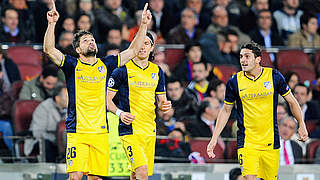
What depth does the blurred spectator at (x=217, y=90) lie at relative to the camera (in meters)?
13.6

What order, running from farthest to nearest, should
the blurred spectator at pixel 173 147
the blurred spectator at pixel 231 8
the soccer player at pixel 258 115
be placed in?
the blurred spectator at pixel 231 8
the blurred spectator at pixel 173 147
the soccer player at pixel 258 115

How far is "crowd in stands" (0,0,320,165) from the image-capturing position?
12.4 meters

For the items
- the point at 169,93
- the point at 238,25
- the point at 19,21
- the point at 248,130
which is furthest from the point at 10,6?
the point at 248,130

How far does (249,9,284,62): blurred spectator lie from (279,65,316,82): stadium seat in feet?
3.01

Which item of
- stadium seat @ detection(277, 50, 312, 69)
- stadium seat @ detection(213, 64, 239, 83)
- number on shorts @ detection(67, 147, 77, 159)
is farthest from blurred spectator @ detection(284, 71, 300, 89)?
number on shorts @ detection(67, 147, 77, 159)

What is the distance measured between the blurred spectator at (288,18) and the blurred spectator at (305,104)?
7.68 feet

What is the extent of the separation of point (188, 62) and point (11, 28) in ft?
11.1

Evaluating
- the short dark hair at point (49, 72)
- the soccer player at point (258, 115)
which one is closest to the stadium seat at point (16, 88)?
the short dark hair at point (49, 72)

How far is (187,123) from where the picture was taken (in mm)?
12711

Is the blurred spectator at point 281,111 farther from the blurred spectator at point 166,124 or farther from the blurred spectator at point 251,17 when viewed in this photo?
the blurred spectator at point 251,17

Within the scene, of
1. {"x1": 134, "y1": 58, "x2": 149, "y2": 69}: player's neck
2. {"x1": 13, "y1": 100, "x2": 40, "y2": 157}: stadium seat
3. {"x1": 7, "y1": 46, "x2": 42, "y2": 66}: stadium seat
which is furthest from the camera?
{"x1": 7, "y1": 46, "x2": 42, "y2": 66}: stadium seat

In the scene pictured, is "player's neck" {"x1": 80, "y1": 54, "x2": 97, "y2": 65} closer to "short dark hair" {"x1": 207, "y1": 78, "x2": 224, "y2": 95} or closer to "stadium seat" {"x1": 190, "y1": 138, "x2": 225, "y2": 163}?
"stadium seat" {"x1": 190, "y1": 138, "x2": 225, "y2": 163}

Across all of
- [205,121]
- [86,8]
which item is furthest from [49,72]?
[205,121]

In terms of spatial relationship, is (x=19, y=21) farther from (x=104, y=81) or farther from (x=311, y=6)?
(x=311, y=6)
